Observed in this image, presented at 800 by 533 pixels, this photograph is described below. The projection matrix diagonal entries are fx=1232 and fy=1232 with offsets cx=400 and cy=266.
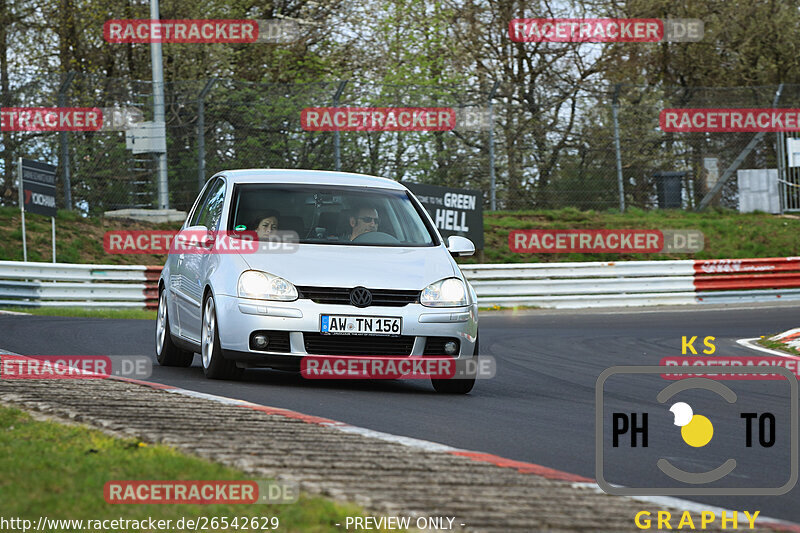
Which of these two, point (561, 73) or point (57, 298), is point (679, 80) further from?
point (57, 298)

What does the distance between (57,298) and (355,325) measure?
45.1 feet

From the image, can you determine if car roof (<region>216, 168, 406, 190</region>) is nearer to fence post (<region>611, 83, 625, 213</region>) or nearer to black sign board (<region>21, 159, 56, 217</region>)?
black sign board (<region>21, 159, 56, 217</region>)

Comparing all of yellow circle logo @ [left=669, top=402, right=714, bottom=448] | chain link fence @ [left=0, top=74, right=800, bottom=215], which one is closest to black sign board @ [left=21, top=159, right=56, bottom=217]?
chain link fence @ [left=0, top=74, right=800, bottom=215]

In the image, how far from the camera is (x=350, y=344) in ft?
28.5

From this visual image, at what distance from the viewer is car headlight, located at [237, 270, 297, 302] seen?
28.5 ft

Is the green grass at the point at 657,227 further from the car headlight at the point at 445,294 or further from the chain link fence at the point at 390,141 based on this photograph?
the car headlight at the point at 445,294

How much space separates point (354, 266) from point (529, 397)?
1.65 m

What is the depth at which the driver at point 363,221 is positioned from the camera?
31.6 ft

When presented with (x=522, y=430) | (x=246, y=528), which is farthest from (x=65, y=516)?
(x=522, y=430)

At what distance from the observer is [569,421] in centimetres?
773

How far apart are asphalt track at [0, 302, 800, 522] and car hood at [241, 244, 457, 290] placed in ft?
2.61

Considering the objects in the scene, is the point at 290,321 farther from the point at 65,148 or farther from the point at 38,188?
the point at 65,148

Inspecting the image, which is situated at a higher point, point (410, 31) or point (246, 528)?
point (410, 31)

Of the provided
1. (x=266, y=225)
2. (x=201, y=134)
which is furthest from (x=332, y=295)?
(x=201, y=134)
